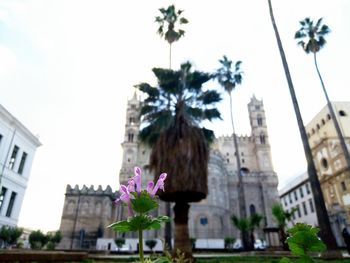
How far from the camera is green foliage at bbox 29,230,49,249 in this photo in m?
24.1

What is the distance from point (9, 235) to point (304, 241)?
925 inches

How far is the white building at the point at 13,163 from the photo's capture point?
21812 mm

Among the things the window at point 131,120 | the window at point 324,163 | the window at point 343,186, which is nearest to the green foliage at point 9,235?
the window at point 131,120

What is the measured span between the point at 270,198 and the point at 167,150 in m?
45.6

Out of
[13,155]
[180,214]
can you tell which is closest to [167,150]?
[180,214]

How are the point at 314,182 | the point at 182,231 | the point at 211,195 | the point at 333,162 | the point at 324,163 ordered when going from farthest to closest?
A: the point at 211,195
the point at 324,163
the point at 333,162
the point at 314,182
the point at 182,231

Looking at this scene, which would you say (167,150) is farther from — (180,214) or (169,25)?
(169,25)

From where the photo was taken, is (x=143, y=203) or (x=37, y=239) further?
(x=37, y=239)

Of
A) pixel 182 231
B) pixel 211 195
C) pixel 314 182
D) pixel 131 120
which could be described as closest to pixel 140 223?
pixel 182 231

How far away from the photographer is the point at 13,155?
23750 mm

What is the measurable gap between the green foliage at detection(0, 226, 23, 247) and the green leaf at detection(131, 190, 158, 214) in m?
22.8

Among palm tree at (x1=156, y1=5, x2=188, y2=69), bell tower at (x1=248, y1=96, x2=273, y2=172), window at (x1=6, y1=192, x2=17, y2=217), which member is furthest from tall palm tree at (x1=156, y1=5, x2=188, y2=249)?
bell tower at (x1=248, y1=96, x2=273, y2=172)

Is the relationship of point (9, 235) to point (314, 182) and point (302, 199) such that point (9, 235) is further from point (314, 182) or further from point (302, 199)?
point (302, 199)

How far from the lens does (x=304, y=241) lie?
1771 mm
